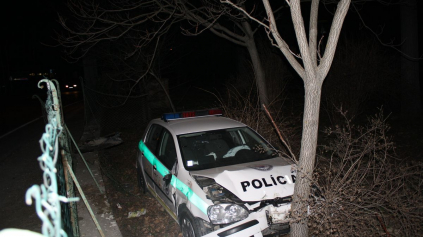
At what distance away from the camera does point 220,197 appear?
3623 millimetres

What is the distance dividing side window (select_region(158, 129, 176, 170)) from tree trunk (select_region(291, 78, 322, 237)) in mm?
1930

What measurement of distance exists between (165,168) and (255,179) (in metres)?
1.42

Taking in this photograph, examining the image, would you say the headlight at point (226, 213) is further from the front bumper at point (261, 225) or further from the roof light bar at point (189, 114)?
the roof light bar at point (189, 114)

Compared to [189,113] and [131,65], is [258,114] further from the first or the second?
[131,65]

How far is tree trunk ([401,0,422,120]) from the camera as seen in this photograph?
34.1ft

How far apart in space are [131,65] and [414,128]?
9377 mm

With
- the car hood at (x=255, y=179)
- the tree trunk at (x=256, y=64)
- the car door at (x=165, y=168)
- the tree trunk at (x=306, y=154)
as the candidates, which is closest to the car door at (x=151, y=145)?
the car door at (x=165, y=168)

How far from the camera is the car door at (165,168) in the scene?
4371mm

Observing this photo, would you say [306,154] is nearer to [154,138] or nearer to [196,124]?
[196,124]

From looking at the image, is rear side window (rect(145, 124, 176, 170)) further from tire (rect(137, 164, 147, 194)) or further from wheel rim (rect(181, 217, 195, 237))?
wheel rim (rect(181, 217, 195, 237))

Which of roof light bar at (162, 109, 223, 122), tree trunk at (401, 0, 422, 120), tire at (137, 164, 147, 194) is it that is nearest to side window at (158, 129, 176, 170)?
roof light bar at (162, 109, 223, 122)

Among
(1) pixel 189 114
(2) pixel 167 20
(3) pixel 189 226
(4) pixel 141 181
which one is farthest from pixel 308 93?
(2) pixel 167 20

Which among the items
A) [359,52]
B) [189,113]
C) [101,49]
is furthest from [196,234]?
[101,49]

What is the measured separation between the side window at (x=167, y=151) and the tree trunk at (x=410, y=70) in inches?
356
